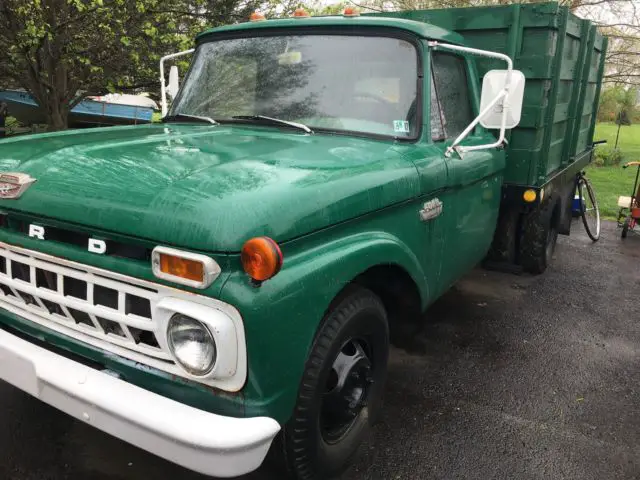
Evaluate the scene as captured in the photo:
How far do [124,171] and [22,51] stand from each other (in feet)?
16.7

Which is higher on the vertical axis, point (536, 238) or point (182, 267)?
point (182, 267)

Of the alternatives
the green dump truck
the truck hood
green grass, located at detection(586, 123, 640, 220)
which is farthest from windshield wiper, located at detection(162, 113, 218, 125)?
green grass, located at detection(586, 123, 640, 220)

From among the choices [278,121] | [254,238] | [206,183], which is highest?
[278,121]

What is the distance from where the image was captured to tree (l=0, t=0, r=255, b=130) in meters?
5.86

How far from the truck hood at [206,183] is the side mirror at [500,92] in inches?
28.9

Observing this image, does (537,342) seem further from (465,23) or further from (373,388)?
(465,23)

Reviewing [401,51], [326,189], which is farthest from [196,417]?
[401,51]

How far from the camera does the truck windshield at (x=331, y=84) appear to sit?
3086 millimetres

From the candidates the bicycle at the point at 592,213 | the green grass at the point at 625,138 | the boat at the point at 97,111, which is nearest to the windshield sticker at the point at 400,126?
the bicycle at the point at 592,213

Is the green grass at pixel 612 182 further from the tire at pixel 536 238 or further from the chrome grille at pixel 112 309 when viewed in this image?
the chrome grille at pixel 112 309

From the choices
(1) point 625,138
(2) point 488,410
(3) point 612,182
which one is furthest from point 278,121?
(1) point 625,138

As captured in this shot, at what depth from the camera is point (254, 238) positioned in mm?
1800

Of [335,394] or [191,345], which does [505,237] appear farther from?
[191,345]

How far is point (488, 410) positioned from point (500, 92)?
1.88 meters
